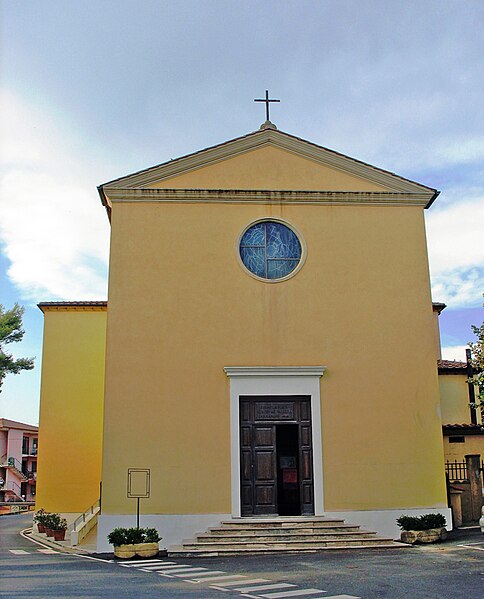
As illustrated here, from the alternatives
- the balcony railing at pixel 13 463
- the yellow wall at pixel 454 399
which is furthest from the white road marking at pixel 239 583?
the balcony railing at pixel 13 463

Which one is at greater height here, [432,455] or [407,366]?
[407,366]

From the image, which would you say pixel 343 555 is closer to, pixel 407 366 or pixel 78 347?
pixel 407 366

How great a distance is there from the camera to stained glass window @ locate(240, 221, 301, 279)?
1661cm

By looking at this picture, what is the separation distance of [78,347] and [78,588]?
1190 cm

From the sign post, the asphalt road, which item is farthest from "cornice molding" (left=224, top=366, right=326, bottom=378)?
the asphalt road

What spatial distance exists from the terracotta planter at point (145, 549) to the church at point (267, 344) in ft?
3.63

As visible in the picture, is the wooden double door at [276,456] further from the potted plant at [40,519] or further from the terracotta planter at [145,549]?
the potted plant at [40,519]

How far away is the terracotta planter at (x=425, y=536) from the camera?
1442cm

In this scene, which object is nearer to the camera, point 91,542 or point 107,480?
point 107,480

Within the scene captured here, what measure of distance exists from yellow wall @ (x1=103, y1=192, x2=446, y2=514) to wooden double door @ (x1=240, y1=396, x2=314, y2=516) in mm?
438

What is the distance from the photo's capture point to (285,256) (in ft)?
54.9

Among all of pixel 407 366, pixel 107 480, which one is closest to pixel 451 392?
pixel 407 366

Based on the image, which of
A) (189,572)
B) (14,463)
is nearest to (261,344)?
(189,572)

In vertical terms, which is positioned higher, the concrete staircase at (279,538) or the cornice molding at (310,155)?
the cornice molding at (310,155)
